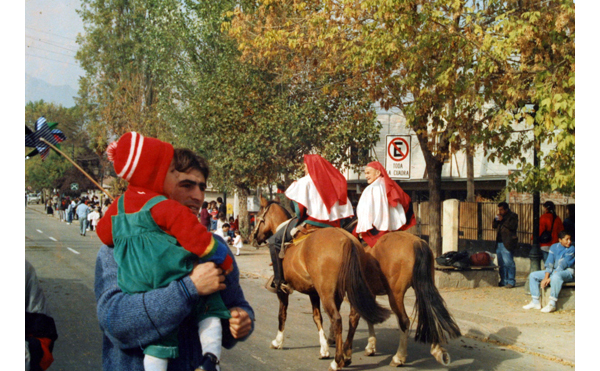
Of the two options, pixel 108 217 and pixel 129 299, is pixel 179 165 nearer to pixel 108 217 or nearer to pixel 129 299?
pixel 108 217

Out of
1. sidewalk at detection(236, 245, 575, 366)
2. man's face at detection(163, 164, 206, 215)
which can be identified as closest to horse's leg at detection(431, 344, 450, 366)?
sidewalk at detection(236, 245, 575, 366)

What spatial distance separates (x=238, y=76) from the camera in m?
19.9

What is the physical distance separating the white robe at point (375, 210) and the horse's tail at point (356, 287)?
95cm

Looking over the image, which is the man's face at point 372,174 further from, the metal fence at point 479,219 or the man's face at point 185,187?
the metal fence at point 479,219

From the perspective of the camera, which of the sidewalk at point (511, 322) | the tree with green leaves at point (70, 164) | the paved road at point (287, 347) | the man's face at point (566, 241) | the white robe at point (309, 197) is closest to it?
the paved road at point (287, 347)

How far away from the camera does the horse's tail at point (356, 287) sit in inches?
253

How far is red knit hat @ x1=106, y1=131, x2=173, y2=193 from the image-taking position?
98.7 inches

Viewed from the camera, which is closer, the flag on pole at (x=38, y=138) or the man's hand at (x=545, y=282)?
the flag on pole at (x=38, y=138)

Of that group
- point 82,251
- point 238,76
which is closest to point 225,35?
point 238,76

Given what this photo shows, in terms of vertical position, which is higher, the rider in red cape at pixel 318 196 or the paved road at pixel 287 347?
the rider in red cape at pixel 318 196

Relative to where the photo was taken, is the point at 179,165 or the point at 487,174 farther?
the point at 487,174

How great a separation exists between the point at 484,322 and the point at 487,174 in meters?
16.7

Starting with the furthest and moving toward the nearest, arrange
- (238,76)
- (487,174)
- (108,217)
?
(487,174), (238,76), (108,217)

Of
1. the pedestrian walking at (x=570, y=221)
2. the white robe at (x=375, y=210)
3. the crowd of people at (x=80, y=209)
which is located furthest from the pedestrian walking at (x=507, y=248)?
the crowd of people at (x=80, y=209)
